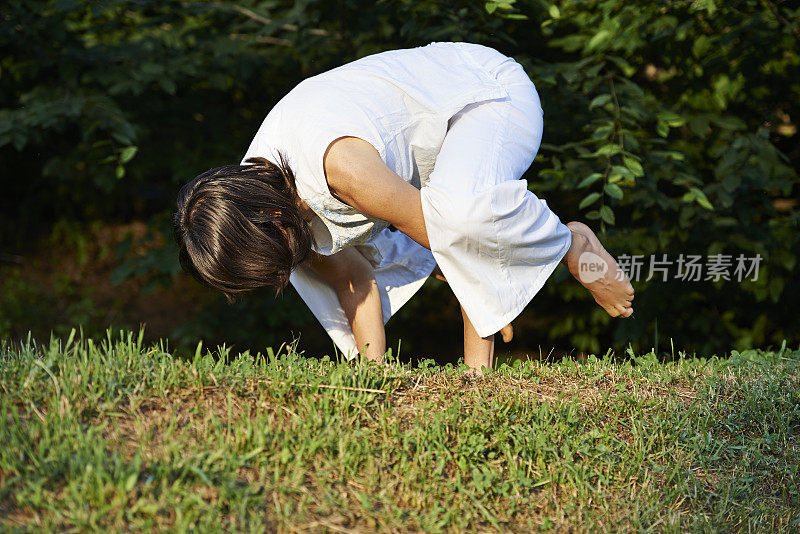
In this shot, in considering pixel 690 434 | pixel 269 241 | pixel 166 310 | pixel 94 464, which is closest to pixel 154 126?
pixel 166 310

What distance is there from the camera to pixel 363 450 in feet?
6.72

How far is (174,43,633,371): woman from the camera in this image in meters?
2.33

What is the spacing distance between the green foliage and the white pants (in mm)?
869

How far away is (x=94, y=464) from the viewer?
1.75m

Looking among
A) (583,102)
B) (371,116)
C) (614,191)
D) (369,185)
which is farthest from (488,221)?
(583,102)

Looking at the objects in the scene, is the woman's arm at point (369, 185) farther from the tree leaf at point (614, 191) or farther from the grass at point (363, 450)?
the tree leaf at point (614, 191)

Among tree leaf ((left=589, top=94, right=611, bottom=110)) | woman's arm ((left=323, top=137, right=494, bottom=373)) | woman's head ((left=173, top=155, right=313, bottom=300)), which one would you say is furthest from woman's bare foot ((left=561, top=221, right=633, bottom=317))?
tree leaf ((left=589, top=94, right=611, bottom=110))

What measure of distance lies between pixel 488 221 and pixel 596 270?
1.78 feet

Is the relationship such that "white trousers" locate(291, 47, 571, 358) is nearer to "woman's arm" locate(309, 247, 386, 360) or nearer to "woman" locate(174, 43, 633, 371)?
"woman" locate(174, 43, 633, 371)

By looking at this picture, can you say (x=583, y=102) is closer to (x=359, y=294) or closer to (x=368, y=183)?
(x=359, y=294)

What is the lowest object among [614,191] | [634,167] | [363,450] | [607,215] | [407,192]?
[363,450]

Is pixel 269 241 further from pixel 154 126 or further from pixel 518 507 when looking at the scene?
pixel 154 126

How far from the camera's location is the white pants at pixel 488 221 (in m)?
2.35

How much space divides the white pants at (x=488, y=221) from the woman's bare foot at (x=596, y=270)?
0.31ft
